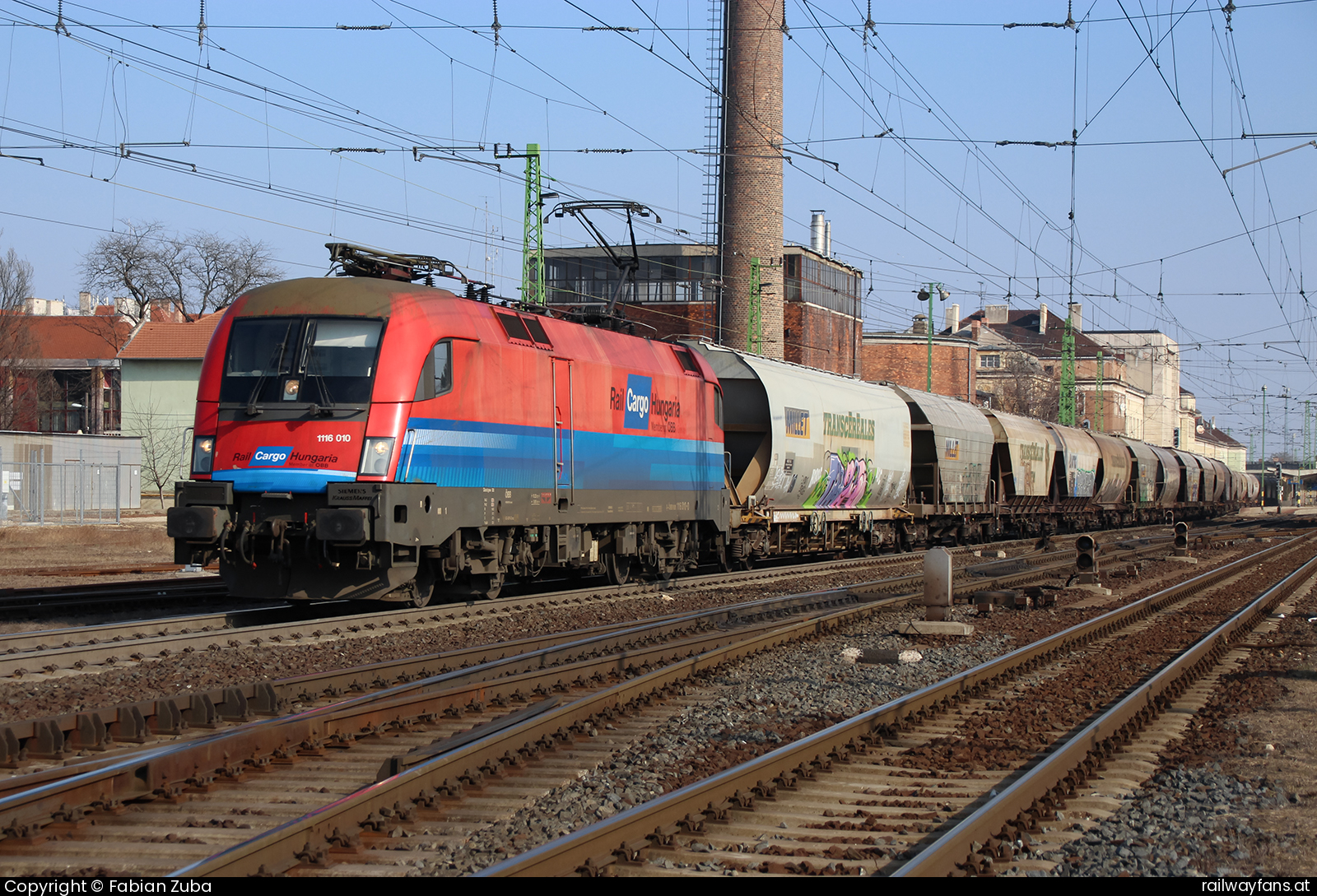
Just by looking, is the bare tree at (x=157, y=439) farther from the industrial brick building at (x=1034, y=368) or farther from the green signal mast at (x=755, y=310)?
the industrial brick building at (x=1034, y=368)

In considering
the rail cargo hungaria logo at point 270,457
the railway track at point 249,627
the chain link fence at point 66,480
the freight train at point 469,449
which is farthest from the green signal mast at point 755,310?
the rail cargo hungaria logo at point 270,457

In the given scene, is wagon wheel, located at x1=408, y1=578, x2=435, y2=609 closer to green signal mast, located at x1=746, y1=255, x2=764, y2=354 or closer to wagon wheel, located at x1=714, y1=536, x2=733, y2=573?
wagon wheel, located at x1=714, y1=536, x2=733, y2=573

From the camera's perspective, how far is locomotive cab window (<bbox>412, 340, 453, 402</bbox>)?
1351cm

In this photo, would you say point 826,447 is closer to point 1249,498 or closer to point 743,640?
point 743,640

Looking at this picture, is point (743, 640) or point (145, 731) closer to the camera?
point (145, 731)

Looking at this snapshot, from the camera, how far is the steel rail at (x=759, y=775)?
514cm

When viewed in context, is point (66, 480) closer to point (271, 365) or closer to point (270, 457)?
point (271, 365)

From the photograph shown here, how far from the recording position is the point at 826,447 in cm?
2503

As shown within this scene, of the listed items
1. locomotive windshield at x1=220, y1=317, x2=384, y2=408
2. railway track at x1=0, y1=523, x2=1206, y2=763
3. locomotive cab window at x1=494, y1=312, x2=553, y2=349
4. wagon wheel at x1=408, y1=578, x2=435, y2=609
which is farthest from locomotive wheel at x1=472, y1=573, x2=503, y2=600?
locomotive windshield at x1=220, y1=317, x2=384, y2=408

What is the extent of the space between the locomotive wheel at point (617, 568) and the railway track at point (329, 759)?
24.4 feet

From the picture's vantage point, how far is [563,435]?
1639 centimetres

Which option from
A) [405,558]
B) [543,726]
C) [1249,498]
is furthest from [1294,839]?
[1249,498]

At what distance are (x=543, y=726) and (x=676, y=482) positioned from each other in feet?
38.2

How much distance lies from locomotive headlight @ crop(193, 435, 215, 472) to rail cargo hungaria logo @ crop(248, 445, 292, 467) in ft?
1.95
